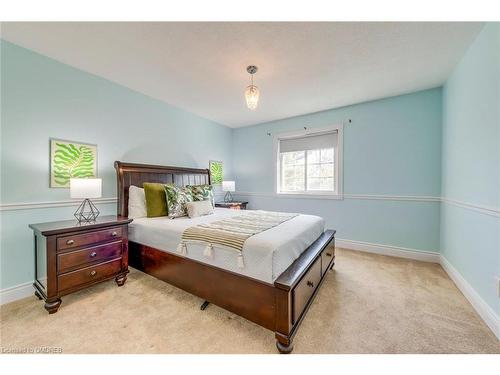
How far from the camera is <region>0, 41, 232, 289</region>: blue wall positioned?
193 centimetres

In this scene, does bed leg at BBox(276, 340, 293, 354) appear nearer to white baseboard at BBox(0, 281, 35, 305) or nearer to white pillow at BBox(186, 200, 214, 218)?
white pillow at BBox(186, 200, 214, 218)

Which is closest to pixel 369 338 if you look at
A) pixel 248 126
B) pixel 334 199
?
pixel 334 199

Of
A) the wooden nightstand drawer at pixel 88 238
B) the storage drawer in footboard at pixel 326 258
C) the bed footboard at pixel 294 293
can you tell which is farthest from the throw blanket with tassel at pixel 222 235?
the wooden nightstand drawer at pixel 88 238

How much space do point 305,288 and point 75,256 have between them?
214cm

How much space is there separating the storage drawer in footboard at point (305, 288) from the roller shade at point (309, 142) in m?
2.49

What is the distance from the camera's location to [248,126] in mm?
4676

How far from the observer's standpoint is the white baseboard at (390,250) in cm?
293

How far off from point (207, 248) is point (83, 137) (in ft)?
7.10

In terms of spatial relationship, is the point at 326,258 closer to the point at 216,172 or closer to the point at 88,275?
the point at 88,275

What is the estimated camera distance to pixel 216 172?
444cm

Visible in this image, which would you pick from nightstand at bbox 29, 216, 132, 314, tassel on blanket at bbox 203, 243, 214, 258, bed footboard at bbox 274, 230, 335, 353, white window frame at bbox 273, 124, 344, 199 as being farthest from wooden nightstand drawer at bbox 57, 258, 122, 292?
white window frame at bbox 273, 124, 344, 199

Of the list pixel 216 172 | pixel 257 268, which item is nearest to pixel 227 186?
pixel 216 172

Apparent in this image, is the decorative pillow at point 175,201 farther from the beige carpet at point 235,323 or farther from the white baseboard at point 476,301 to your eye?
the white baseboard at point 476,301
